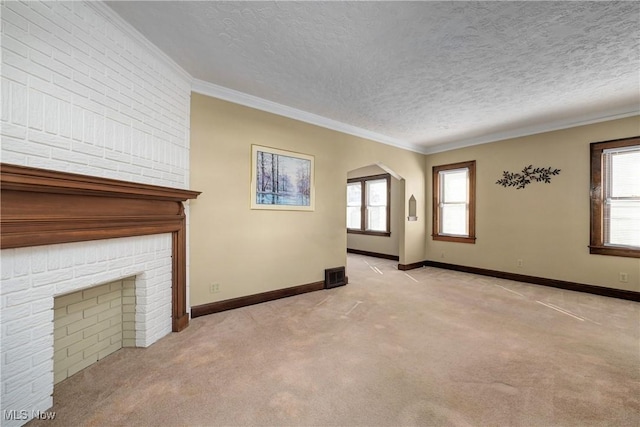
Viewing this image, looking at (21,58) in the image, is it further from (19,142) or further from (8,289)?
(8,289)

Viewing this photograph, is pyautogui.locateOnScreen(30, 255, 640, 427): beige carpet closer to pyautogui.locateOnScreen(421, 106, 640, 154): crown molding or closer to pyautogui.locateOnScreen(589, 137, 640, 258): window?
pyautogui.locateOnScreen(589, 137, 640, 258): window

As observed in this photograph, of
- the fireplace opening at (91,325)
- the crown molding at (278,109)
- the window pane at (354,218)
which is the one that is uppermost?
the crown molding at (278,109)

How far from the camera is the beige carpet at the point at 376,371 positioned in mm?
1637

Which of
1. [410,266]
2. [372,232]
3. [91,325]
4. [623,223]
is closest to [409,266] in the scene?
[410,266]

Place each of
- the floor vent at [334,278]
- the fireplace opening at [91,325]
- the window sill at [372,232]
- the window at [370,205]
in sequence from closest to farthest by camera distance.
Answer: the fireplace opening at [91,325], the floor vent at [334,278], the window sill at [372,232], the window at [370,205]

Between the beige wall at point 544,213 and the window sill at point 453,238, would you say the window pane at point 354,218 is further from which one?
the beige wall at point 544,213

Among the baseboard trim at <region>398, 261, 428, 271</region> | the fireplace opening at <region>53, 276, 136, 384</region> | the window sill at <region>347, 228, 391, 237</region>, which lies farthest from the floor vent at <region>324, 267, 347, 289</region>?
the window sill at <region>347, 228, 391, 237</region>

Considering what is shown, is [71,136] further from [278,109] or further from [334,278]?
[334,278]

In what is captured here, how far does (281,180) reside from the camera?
150 inches

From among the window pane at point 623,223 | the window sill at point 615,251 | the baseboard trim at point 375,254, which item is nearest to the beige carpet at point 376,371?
the window sill at point 615,251

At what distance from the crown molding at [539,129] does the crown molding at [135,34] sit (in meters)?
5.13

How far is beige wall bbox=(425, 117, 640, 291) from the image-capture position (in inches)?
159

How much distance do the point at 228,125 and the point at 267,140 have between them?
1.79ft

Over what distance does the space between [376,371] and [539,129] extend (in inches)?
196
